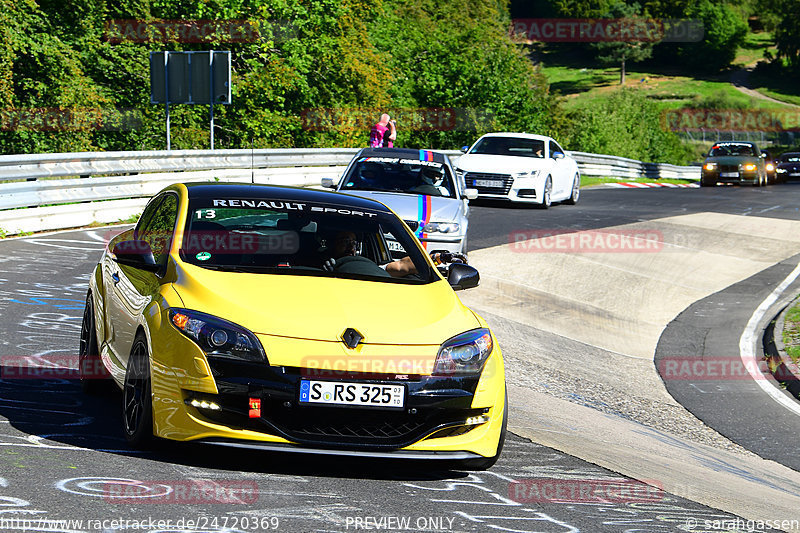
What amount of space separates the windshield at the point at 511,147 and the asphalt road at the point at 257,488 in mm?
18236

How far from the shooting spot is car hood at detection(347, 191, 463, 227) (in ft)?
47.1

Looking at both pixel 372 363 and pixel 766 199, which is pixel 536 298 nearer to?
pixel 372 363

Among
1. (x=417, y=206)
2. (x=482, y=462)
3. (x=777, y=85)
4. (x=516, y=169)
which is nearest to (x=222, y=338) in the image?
(x=482, y=462)

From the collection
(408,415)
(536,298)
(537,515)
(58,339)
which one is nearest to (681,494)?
(537,515)

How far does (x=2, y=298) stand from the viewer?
1067 centimetres

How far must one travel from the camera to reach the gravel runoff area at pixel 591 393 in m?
9.62

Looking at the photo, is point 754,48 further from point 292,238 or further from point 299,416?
point 299,416

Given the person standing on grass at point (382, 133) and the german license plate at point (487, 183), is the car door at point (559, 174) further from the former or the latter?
the person standing on grass at point (382, 133)

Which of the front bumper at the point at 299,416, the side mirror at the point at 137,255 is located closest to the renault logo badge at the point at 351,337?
the front bumper at the point at 299,416

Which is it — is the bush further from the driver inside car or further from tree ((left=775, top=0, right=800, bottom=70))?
tree ((left=775, top=0, right=800, bottom=70))

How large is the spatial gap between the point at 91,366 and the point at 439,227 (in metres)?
7.91

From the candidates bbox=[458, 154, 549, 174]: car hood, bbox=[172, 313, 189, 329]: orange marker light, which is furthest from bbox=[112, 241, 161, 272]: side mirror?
bbox=[458, 154, 549, 174]: car hood

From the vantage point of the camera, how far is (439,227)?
1438 cm

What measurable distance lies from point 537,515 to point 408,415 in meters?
0.80
